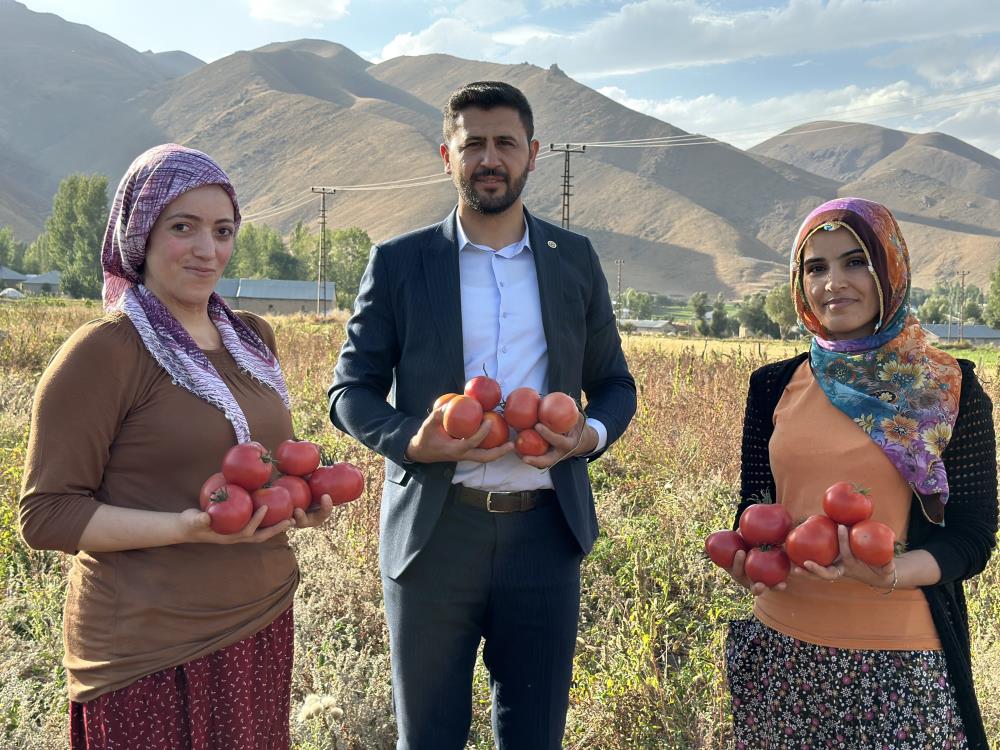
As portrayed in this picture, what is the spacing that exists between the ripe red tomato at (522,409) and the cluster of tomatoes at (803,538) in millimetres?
702

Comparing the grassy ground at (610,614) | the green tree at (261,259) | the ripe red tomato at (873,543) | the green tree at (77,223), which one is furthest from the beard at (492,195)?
the green tree at (261,259)

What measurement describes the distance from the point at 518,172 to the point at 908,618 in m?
1.72

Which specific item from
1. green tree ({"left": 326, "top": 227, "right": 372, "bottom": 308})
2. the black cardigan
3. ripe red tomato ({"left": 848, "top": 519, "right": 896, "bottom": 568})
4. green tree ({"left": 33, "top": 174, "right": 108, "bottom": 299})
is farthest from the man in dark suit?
green tree ({"left": 326, "top": 227, "right": 372, "bottom": 308})

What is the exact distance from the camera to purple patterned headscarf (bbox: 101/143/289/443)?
201 cm

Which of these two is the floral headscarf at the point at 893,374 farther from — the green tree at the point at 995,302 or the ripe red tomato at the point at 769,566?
the green tree at the point at 995,302

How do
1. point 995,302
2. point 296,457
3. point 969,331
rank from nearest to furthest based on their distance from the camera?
1. point 296,457
2. point 995,302
3. point 969,331

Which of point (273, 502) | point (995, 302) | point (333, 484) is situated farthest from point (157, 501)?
point (995, 302)

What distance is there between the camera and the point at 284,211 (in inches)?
5733

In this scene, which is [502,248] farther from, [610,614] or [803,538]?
[610,614]

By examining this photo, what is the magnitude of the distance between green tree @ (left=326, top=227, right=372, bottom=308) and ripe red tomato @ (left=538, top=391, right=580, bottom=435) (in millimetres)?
77826

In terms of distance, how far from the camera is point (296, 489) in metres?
2.13

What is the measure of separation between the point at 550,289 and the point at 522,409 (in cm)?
46

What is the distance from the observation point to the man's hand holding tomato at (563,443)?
211 centimetres

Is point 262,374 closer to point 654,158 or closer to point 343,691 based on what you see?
point 343,691
